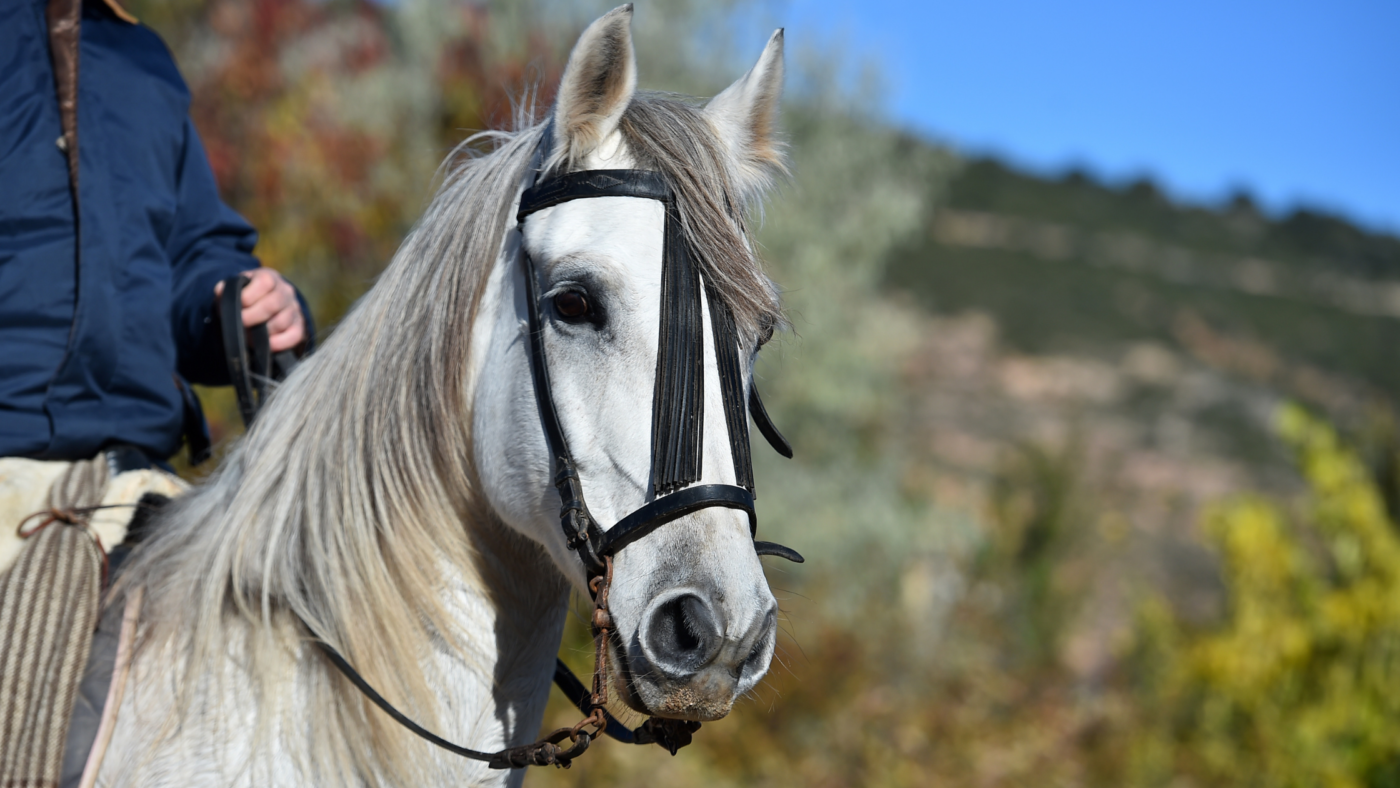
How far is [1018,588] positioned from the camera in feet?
50.2

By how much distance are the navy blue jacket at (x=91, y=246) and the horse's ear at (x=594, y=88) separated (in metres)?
0.93

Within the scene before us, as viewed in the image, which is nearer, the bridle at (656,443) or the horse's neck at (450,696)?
the bridle at (656,443)

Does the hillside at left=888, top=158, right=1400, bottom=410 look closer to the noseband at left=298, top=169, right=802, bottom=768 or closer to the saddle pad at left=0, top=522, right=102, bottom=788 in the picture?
the noseband at left=298, top=169, right=802, bottom=768

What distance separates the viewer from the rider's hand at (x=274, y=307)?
2.04 m

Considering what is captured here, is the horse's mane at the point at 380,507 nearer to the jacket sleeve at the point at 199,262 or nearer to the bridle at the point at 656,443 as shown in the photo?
the bridle at the point at 656,443

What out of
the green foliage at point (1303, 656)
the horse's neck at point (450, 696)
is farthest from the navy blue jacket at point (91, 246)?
the green foliage at point (1303, 656)

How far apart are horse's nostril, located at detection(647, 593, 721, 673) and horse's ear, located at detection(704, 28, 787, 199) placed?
830mm

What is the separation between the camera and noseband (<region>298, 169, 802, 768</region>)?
1.39m

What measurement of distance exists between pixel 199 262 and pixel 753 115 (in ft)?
4.35

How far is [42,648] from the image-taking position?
1.56 meters

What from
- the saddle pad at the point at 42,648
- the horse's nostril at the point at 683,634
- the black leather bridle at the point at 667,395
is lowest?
the saddle pad at the point at 42,648

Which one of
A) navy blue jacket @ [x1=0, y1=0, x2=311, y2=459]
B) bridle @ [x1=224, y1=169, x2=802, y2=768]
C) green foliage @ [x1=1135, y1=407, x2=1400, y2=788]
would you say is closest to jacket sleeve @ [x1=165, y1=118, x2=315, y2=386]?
navy blue jacket @ [x1=0, y1=0, x2=311, y2=459]

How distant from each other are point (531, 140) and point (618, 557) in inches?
30.9

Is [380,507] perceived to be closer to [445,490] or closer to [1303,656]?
[445,490]
